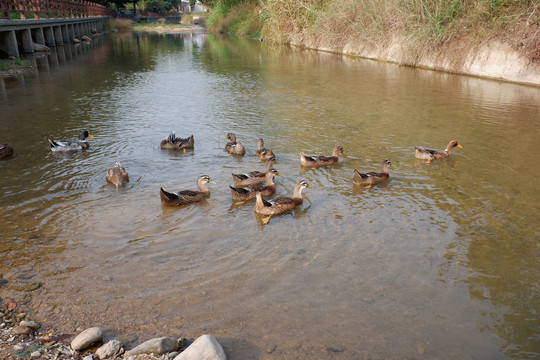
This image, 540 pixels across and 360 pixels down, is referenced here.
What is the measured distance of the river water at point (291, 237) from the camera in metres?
5.30

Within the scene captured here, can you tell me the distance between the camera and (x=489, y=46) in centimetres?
2295

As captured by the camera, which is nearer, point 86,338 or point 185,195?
point 86,338

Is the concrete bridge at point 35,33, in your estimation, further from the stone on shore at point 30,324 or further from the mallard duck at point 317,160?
the stone on shore at point 30,324

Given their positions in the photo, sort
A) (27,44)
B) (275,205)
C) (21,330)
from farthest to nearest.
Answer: (27,44)
(275,205)
(21,330)

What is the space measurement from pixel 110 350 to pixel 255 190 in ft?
16.6

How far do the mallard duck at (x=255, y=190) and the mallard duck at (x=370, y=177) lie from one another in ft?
6.26

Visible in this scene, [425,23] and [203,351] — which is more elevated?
[425,23]

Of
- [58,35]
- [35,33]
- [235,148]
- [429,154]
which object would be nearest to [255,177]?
[235,148]

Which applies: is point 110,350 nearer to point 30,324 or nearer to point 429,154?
point 30,324

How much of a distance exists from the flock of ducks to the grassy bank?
46.9ft

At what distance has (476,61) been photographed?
2380 cm

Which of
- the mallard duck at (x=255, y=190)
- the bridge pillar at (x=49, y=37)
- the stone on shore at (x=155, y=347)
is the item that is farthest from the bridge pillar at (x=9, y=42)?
the stone on shore at (x=155, y=347)

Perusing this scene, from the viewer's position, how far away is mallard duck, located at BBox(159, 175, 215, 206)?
8406 millimetres

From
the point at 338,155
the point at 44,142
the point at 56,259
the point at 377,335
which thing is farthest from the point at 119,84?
the point at 377,335
